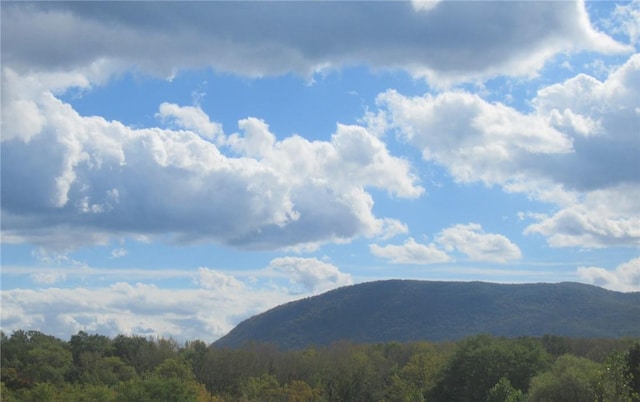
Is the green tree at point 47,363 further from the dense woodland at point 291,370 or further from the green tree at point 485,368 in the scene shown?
the green tree at point 485,368

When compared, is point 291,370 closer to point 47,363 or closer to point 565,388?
point 47,363

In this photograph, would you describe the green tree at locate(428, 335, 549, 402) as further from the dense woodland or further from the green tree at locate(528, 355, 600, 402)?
the green tree at locate(528, 355, 600, 402)

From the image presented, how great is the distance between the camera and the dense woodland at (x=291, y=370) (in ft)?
228

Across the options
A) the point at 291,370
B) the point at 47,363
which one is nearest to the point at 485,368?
the point at 291,370

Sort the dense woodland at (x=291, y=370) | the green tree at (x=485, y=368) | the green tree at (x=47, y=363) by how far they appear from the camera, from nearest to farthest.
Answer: the dense woodland at (x=291, y=370)
the green tree at (x=485, y=368)
the green tree at (x=47, y=363)

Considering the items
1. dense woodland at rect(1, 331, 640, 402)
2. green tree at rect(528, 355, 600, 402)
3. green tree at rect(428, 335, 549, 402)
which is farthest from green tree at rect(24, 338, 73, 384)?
green tree at rect(528, 355, 600, 402)

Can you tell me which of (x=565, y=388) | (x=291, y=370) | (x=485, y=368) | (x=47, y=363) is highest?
(x=47, y=363)

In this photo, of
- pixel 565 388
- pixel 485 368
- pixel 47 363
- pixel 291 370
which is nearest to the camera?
pixel 565 388

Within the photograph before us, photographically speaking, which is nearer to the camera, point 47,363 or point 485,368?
point 485,368

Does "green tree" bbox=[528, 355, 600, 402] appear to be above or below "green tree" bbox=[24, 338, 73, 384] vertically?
below

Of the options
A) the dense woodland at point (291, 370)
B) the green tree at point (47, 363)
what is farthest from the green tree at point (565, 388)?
the green tree at point (47, 363)

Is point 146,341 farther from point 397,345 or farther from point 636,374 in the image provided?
point 636,374

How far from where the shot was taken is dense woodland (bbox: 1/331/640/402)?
69.6 m

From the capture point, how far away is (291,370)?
393 feet
